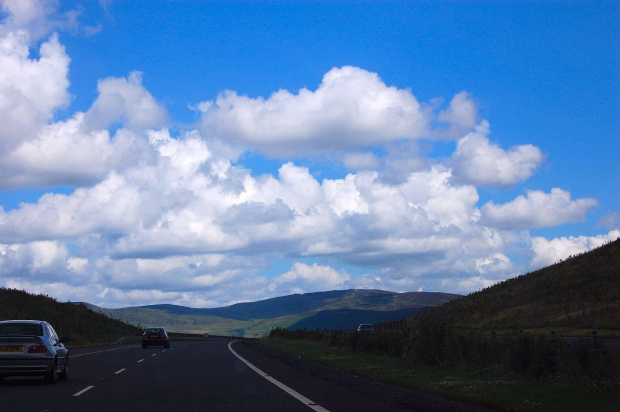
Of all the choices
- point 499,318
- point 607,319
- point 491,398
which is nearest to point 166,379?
point 491,398

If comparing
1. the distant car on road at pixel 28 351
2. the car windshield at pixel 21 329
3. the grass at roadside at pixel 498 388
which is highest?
the car windshield at pixel 21 329

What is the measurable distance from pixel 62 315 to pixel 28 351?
62.3 meters

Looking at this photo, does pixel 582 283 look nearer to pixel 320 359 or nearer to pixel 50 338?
pixel 320 359

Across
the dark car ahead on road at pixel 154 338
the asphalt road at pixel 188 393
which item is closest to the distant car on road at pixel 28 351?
the asphalt road at pixel 188 393

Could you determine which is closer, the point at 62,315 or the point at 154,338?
the point at 154,338

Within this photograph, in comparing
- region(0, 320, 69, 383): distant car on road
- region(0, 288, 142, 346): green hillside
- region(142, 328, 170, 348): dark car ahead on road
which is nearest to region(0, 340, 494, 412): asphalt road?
region(0, 320, 69, 383): distant car on road

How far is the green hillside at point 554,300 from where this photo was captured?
59528 millimetres

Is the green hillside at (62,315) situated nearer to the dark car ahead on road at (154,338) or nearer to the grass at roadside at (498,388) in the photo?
the dark car ahead on road at (154,338)

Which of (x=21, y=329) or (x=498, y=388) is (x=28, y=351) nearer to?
(x=21, y=329)

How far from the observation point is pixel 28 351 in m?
18.3

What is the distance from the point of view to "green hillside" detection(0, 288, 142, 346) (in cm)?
6981

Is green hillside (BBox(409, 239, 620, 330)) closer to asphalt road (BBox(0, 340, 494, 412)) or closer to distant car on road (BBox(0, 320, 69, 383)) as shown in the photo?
asphalt road (BBox(0, 340, 494, 412))

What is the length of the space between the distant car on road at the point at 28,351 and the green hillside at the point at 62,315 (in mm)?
47353

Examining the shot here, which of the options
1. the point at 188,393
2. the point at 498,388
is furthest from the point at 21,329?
the point at 498,388
